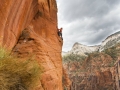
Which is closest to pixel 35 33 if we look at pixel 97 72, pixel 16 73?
pixel 16 73

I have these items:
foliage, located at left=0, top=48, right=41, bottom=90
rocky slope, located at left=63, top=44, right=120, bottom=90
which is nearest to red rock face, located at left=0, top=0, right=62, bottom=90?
foliage, located at left=0, top=48, right=41, bottom=90

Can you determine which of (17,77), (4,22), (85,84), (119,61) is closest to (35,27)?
(4,22)

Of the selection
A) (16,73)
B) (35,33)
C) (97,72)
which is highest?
(35,33)

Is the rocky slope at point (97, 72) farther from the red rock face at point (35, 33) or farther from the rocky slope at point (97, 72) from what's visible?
the red rock face at point (35, 33)

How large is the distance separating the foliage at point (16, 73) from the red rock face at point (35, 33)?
1.86m

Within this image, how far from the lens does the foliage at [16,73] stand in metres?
6.28

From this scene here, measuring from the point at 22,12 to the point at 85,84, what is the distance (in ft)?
230

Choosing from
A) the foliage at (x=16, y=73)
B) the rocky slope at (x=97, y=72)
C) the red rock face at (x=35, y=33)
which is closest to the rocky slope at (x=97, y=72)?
the rocky slope at (x=97, y=72)

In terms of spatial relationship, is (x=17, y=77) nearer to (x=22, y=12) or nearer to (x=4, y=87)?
(x=4, y=87)

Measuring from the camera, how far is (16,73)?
7008 mm

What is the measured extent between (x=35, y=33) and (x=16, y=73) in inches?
269

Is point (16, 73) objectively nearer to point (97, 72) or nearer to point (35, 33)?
point (35, 33)

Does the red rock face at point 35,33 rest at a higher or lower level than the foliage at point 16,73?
higher

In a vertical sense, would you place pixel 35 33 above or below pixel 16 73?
above
